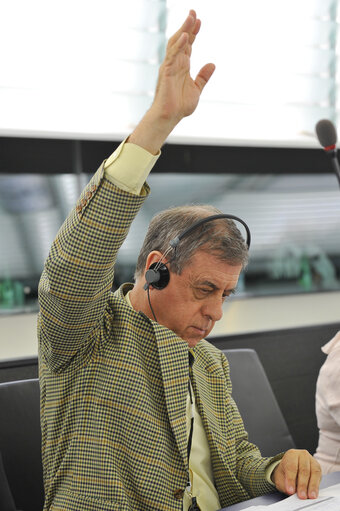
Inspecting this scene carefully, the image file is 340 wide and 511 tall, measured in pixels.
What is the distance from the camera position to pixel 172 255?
130 centimetres

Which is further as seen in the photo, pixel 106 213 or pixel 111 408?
pixel 111 408

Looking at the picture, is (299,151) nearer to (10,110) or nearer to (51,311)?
(10,110)

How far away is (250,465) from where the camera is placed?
1.41 m

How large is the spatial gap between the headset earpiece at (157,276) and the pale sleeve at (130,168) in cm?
26

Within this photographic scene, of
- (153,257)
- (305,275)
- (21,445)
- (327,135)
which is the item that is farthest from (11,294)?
(305,275)

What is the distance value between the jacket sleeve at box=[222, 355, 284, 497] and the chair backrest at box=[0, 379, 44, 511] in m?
0.45

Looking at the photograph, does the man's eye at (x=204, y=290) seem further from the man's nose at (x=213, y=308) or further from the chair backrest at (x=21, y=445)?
the chair backrest at (x=21, y=445)

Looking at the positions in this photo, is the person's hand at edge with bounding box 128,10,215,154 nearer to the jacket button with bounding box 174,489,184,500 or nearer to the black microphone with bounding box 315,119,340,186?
the jacket button with bounding box 174,489,184,500

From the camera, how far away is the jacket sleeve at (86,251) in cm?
104

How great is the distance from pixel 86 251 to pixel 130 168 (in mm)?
147

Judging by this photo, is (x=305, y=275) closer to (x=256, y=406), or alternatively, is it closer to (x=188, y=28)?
(x=256, y=406)

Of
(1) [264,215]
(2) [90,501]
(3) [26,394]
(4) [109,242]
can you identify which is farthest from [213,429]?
(1) [264,215]

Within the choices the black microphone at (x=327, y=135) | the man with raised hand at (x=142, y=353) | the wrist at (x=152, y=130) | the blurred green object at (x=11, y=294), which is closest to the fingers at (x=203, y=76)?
the man with raised hand at (x=142, y=353)

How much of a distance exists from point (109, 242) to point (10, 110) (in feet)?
4.35
